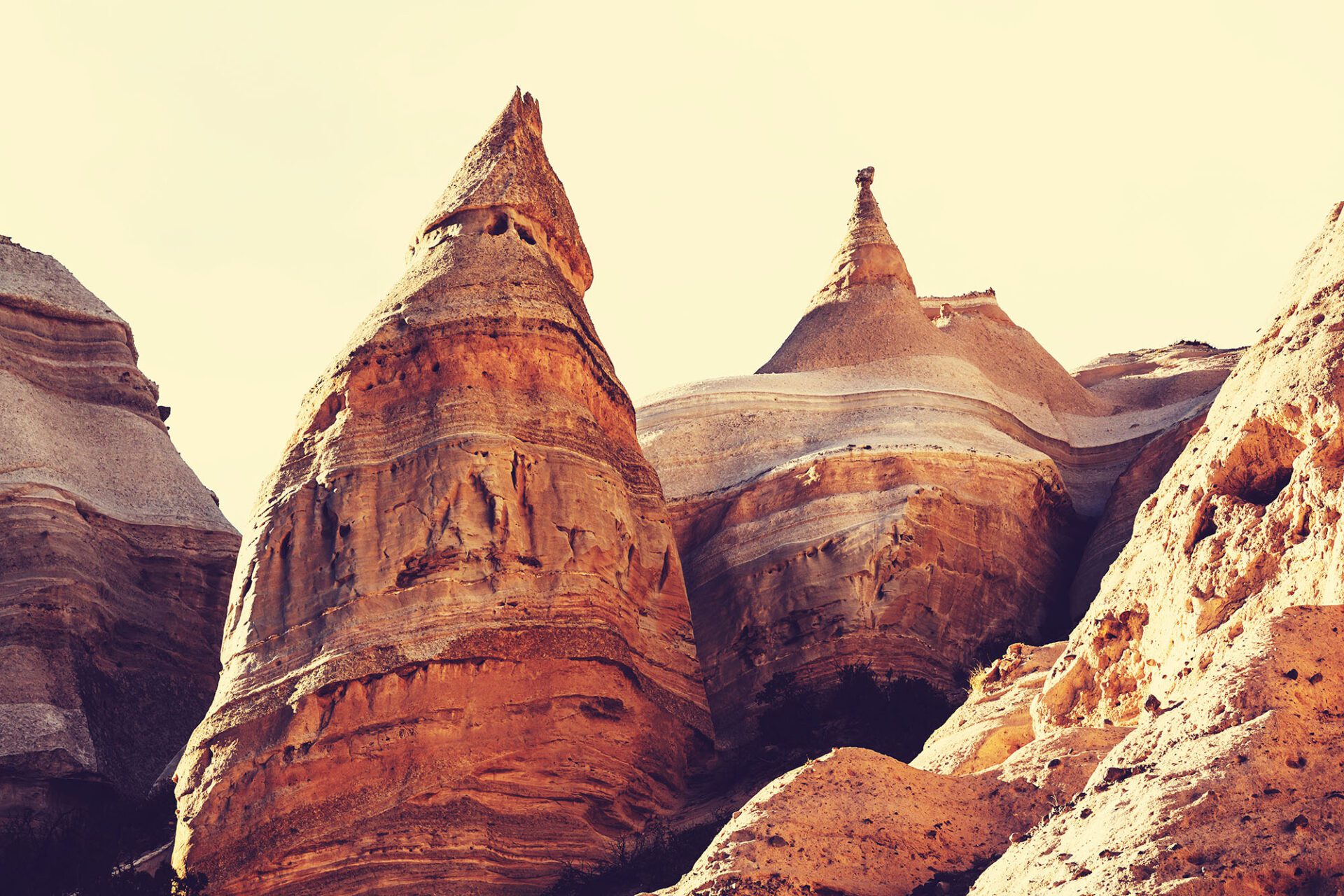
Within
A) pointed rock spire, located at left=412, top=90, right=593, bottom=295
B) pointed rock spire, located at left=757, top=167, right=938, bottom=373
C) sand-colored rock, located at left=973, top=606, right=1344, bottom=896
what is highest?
pointed rock spire, located at left=757, top=167, right=938, bottom=373

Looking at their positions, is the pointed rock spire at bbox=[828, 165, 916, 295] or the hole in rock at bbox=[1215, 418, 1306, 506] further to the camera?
the pointed rock spire at bbox=[828, 165, 916, 295]

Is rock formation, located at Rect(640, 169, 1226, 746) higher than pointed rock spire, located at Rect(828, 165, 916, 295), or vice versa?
pointed rock spire, located at Rect(828, 165, 916, 295)

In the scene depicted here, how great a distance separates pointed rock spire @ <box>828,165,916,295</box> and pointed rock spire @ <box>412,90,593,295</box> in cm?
1167

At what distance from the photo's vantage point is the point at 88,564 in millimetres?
34844

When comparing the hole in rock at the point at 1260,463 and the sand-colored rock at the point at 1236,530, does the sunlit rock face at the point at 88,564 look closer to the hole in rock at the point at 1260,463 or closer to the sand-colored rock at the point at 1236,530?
the sand-colored rock at the point at 1236,530

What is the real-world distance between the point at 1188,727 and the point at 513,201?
2000cm

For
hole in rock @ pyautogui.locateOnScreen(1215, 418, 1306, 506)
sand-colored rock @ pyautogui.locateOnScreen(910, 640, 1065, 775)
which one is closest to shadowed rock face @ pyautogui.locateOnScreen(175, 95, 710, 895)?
sand-colored rock @ pyautogui.locateOnScreen(910, 640, 1065, 775)

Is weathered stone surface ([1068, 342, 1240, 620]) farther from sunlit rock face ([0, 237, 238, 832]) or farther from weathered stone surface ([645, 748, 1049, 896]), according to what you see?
sunlit rock face ([0, 237, 238, 832])

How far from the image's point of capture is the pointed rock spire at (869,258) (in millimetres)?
42750

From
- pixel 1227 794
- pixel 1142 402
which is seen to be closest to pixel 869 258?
pixel 1142 402

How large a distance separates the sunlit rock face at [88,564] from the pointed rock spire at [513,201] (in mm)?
8817

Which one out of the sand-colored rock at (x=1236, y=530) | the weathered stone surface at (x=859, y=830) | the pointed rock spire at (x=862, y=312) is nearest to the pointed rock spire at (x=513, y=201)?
the pointed rock spire at (x=862, y=312)

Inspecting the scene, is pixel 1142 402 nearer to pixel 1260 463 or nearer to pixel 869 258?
pixel 869 258

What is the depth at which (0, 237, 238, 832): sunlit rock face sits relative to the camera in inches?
1240
